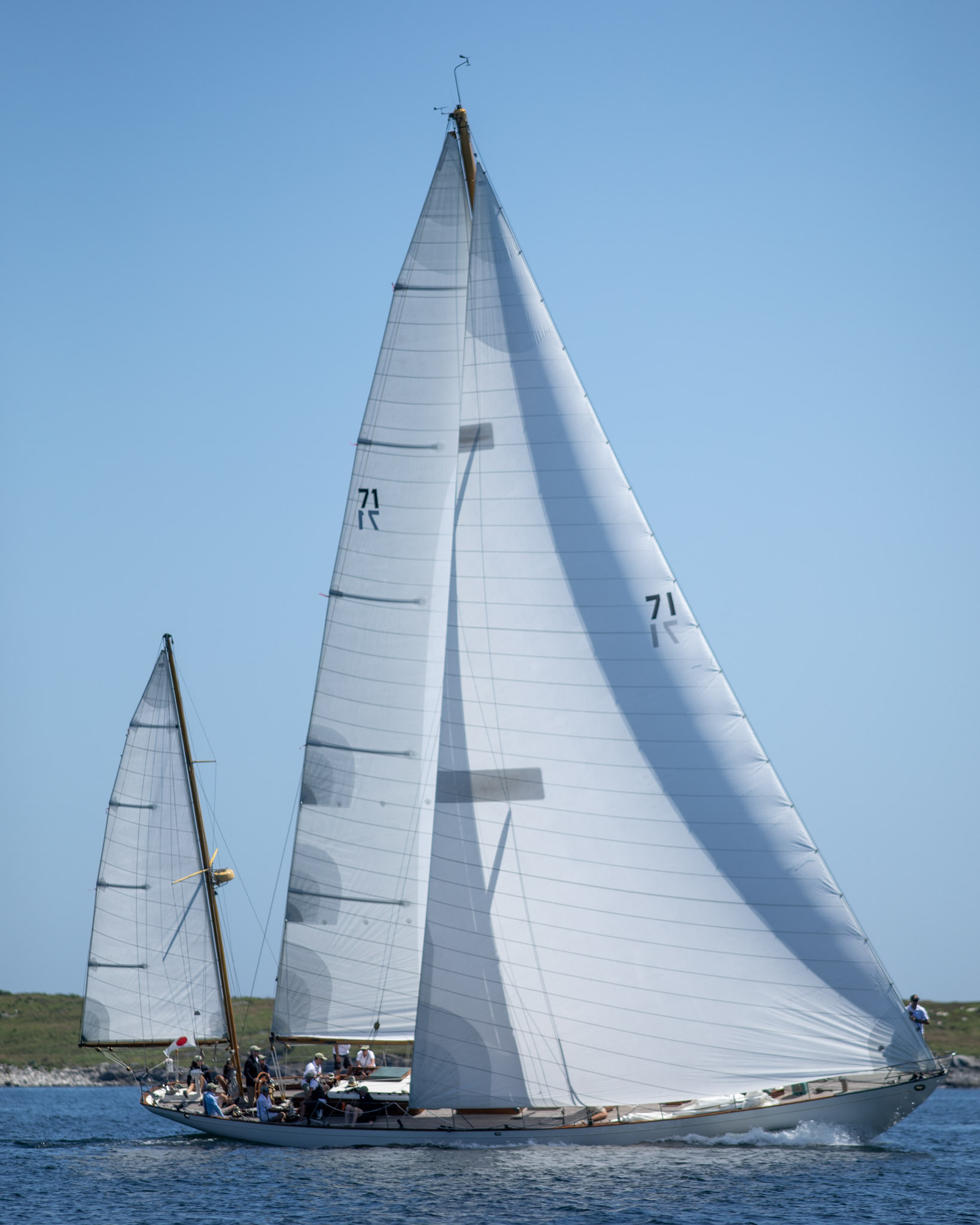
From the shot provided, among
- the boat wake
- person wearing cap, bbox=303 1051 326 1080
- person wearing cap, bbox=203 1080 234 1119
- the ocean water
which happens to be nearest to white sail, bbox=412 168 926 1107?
the boat wake

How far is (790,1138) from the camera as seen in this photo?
101ft

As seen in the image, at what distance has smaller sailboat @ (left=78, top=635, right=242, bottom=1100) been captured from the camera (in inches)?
1594

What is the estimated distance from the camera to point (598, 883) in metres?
30.6

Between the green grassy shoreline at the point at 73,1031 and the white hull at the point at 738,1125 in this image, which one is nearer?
the white hull at the point at 738,1125

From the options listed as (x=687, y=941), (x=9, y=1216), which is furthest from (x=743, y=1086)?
(x=9, y=1216)

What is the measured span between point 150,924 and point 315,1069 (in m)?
7.18

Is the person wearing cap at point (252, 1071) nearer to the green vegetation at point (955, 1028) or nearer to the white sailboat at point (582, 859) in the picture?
the white sailboat at point (582, 859)

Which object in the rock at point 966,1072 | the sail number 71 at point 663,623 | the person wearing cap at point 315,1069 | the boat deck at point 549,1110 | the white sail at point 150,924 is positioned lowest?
the rock at point 966,1072

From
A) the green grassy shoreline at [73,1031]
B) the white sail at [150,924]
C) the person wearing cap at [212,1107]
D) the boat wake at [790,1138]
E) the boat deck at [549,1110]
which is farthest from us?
the green grassy shoreline at [73,1031]

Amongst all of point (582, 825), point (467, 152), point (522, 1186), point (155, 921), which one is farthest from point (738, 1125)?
point (467, 152)

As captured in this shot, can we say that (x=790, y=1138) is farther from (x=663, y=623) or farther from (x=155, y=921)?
(x=155, y=921)

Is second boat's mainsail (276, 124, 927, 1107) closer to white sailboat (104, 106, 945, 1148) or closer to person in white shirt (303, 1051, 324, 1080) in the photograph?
white sailboat (104, 106, 945, 1148)

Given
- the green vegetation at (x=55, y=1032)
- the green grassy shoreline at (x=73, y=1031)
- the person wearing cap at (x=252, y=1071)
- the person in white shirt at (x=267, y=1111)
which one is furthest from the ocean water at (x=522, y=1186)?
the green vegetation at (x=55, y=1032)

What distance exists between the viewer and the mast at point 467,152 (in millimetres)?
35750
